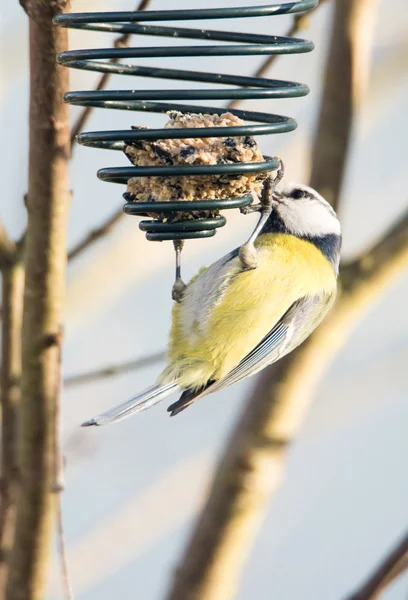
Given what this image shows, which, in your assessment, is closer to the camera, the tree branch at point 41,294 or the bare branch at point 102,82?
the tree branch at point 41,294

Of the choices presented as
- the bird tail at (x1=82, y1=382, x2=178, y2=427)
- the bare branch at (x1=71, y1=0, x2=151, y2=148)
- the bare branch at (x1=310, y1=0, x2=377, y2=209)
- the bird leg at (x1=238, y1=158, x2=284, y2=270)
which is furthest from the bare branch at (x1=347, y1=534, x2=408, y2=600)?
the bare branch at (x1=310, y1=0, x2=377, y2=209)

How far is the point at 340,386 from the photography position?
4.02 m

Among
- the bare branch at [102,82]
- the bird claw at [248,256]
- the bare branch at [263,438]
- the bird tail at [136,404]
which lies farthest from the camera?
the bare branch at [263,438]

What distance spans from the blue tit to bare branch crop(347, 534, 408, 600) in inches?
25.6

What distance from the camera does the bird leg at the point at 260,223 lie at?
6.34 ft

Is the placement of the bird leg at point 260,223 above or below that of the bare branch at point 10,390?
above

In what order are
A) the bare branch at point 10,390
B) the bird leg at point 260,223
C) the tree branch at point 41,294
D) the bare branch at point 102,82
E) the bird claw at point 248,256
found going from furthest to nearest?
the bird claw at point 248,256, the bird leg at point 260,223, the bare branch at point 10,390, the bare branch at point 102,82, the tree branch at point 41,294

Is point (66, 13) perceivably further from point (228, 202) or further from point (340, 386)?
point (340, 386)

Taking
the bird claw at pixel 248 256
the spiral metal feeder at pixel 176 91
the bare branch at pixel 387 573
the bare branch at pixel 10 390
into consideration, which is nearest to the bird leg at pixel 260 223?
the bird claw at pixel 248 256

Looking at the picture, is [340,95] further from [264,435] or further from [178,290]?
[264,435]

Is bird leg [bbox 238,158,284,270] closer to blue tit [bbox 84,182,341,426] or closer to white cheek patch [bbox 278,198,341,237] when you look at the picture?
blue tit [bbox 84,182,341,426]

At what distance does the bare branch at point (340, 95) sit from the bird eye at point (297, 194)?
4.0 inches

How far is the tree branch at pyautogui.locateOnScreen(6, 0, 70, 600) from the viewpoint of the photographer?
1.41m

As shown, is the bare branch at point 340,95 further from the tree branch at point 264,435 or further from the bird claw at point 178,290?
the bird claw at point 178,290
